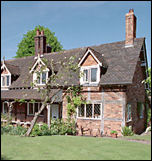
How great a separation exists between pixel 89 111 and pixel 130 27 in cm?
1011

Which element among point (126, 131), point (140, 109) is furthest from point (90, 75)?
point (140, 109)

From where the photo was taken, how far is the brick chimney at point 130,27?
70.2 ft

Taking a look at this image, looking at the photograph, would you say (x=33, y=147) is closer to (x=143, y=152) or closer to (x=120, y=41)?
(x=143, y=152)

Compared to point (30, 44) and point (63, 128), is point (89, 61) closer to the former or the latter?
point (63, 128)

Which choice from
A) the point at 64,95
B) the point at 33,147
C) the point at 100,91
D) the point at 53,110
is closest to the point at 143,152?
the point at 33,147

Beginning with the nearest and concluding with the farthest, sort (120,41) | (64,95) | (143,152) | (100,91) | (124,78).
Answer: (143,152)
(124,78)
(100,91)
(64,95)
(120,41)

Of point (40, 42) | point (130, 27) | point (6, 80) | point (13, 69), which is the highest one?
point (40, 42)

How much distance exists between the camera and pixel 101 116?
18812 mm

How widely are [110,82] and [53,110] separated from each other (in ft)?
26.5

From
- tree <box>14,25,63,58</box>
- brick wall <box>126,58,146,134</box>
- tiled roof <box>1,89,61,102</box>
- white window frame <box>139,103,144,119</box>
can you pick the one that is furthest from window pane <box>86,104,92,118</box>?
tree <box>14,25,63,58</box>

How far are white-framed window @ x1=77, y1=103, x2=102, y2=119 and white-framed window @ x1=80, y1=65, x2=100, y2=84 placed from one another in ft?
7.78

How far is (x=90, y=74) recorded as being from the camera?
20.1m

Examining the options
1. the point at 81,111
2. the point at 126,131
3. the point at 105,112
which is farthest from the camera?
the point at 81,111

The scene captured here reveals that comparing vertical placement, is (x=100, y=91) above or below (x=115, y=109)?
above
